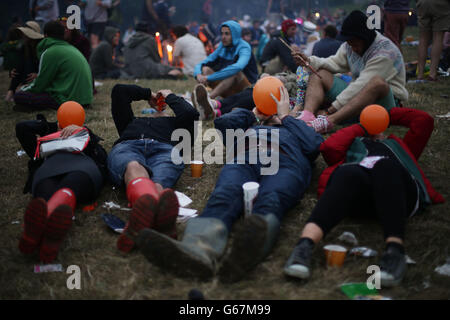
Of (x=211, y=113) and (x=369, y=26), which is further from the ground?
(x=369, y=26)

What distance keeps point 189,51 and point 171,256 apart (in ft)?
28.4

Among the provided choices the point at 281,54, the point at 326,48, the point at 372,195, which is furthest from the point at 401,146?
the point at 281,54

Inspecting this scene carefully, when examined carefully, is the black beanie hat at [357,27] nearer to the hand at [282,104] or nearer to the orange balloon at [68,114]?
the hand at [282,104]

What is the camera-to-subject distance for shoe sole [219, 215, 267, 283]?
2113mm

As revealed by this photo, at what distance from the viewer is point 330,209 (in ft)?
7.94

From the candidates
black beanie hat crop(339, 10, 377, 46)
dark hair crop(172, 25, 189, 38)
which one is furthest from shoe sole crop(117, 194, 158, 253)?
dark hair crop(172, 25, 189, 38)

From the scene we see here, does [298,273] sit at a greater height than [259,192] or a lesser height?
lesser

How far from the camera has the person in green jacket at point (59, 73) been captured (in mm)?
5910

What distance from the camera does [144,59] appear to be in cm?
1002

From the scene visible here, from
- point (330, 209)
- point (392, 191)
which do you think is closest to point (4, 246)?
point (330, 209)

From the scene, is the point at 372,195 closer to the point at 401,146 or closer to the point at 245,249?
the point at 401,146
